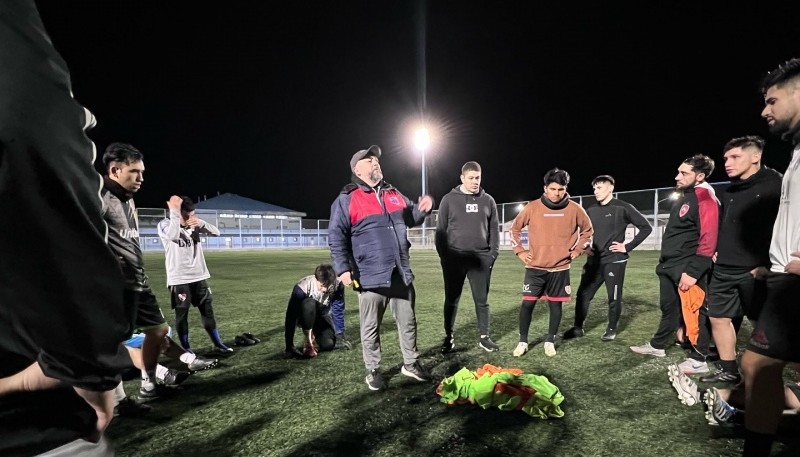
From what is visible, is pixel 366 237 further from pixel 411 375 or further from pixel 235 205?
pixel 235 205

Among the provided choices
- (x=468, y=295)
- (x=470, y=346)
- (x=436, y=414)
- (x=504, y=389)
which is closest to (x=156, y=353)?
(x=436, y=414)

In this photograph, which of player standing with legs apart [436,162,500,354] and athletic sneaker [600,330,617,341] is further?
athletic sneaker [600,330,617,341]

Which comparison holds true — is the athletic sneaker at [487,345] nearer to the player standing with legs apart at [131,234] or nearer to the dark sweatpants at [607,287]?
the dark sweatpants at [607,287]

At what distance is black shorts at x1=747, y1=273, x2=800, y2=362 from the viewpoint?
6.79ft

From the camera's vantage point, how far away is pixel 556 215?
15.7 feet

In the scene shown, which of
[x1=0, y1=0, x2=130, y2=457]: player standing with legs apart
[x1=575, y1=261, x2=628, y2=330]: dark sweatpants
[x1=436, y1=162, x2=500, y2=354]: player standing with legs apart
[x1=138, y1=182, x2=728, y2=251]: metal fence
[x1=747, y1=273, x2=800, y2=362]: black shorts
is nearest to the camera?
[x1=0, y1=0, x2=130, y2=457]: player standing with legs apart

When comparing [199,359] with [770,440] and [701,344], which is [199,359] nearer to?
[770,440]

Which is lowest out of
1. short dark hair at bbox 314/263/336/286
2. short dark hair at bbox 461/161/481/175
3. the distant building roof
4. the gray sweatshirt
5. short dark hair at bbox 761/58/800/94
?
short dark hair at bbox 314/263/336/286

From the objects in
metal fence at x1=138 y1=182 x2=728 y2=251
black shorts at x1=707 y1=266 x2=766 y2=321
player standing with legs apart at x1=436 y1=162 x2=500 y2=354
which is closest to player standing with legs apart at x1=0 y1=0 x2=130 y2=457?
black shorts at x1=707 y1=266 x2=766 y2=321

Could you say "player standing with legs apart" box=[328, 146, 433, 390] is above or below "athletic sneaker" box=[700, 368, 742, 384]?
above

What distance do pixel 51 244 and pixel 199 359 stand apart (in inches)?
166

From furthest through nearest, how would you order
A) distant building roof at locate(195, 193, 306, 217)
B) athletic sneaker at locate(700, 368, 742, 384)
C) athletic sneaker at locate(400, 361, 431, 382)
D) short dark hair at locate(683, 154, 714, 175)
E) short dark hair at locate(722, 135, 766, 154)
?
distant building roof at locate(195, 193, 306, 217)
short dark hair at locate(683, 154, 714, 175)
athletic sneaker at locate(400, 361, 431, 382)
athletic sneaker at locate(700, 368, 742, 384)
short dark hair at locate(722, 135, 766, 154)

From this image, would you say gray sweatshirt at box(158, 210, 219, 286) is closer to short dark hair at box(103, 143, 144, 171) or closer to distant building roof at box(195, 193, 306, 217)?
short dark hair at box(103, 143, 144, 171)

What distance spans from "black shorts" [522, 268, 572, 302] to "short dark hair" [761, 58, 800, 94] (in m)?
2.83
